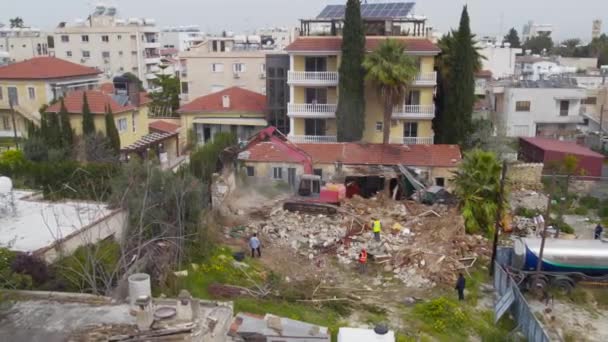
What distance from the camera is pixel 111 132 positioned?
38.2 metres

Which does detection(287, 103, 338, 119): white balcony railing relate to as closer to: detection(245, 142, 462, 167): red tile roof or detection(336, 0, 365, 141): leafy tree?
detection(336, 0, 365, 141): leafy tree

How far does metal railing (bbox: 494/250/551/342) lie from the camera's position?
18156 mm

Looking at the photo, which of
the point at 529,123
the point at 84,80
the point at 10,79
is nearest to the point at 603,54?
the point at 529,123

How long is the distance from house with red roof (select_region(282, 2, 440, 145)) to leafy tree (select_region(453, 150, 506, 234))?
1095cm

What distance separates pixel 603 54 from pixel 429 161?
82.1 meters

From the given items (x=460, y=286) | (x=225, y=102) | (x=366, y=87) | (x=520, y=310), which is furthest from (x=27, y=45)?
(x=520, y=310)

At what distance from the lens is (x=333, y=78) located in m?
40.9

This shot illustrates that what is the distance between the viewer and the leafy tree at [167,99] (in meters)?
64.2

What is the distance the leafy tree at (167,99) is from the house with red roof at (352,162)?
3075cm

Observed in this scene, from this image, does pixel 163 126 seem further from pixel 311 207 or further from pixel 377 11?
pixel 311 207

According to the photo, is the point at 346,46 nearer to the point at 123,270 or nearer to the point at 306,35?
the point at 306,35

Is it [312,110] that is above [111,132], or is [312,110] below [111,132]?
above

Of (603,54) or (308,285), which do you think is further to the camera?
(603,54)

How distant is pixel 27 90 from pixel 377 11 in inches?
1154
